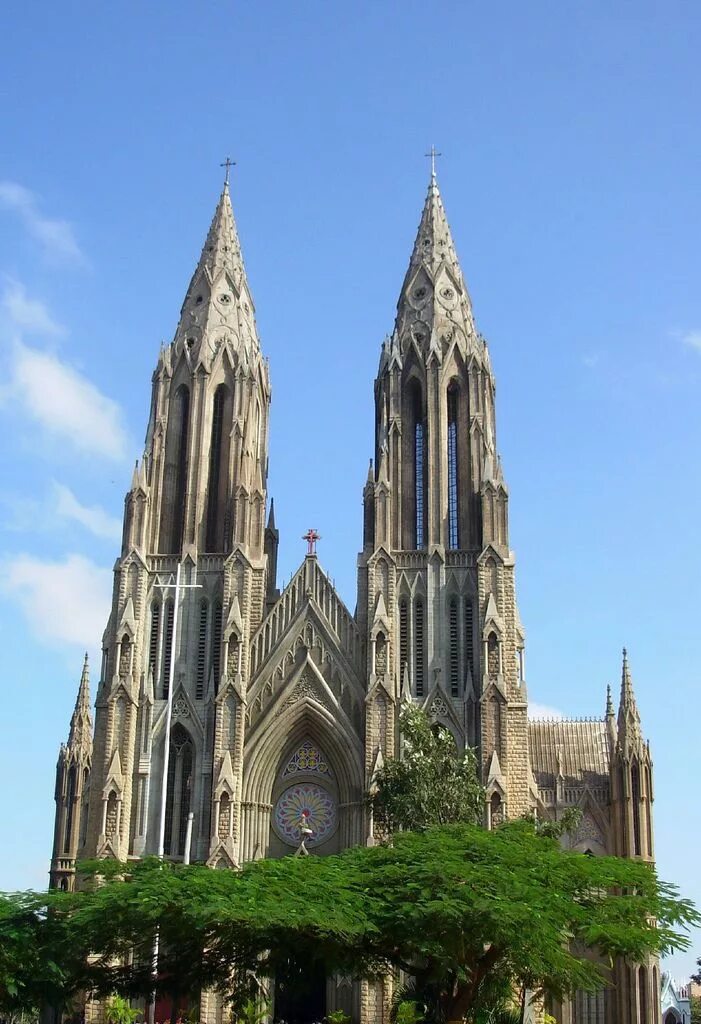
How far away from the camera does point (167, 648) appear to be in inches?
1868

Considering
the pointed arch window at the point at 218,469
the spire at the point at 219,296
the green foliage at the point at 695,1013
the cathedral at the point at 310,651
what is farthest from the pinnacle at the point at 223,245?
the green foliage at the point at 695,1013

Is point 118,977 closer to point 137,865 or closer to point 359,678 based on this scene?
point 137,865

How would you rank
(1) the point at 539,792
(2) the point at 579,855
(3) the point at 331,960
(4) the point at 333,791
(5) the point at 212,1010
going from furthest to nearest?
(1) the point at 539,792 → (4) the point at 333,791 → (5) the point at 212,1010 → (2) the point at 579,855 → (3) the point at 331,960

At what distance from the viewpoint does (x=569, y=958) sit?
26984 millimetres

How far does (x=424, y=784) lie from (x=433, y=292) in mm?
21418

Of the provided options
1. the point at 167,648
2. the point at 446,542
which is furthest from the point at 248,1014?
the point at 446,542

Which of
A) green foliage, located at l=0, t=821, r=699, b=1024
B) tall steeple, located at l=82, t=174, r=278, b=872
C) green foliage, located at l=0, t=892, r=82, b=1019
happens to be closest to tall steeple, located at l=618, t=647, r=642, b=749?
tall steeple, located at l=82, t=174, r=278, b=872

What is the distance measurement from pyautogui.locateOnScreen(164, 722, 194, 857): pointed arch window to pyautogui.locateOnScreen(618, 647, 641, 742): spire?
15926 millimetres

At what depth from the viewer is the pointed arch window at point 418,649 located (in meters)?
46.0

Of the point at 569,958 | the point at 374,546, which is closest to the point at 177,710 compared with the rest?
the point at 374,546

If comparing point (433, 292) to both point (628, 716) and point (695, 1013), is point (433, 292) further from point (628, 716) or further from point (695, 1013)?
point (695, 1013)

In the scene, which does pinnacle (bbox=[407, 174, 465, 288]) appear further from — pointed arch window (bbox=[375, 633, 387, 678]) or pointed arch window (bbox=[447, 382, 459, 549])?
pointed arch window (bbox=[375, 633, 387, 678])

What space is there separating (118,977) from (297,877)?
4445 mm

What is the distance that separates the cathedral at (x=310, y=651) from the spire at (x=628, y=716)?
0.11 metres
